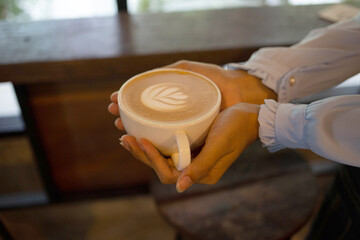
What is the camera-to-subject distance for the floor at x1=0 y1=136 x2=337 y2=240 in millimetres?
2184

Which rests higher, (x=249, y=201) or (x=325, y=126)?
(x=325, y=126)

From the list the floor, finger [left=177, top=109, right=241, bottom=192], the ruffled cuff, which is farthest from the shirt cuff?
the floor

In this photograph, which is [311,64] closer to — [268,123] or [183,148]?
[268,123]

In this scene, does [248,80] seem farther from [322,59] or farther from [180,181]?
[180,181]

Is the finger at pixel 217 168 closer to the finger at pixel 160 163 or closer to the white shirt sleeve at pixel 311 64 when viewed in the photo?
the finger at pixel 160 163

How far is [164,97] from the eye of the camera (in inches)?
37.4

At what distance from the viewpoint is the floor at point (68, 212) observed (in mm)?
2184

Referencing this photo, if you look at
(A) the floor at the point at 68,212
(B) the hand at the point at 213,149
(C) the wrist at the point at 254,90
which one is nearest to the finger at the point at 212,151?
(B) the hand at the point at 213,149

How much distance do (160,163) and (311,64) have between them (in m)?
0.75

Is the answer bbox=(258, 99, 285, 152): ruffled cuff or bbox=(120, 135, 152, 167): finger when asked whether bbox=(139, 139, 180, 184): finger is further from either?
bbox=(258, 99, 285, 152): ruffled cuff

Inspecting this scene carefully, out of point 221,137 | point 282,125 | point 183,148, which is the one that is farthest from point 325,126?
point 183,148

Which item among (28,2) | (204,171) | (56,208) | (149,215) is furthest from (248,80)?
(28,2)

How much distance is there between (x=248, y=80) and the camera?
1.26m

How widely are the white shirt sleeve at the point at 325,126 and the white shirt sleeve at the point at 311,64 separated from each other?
0.23 meters
